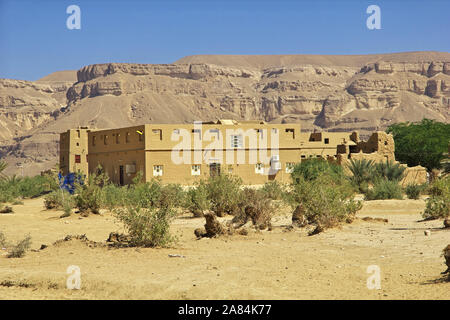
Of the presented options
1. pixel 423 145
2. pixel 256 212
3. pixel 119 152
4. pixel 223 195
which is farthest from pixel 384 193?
pixel 423 145

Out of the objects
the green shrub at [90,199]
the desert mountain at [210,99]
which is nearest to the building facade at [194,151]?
the green shrub at [90,199]

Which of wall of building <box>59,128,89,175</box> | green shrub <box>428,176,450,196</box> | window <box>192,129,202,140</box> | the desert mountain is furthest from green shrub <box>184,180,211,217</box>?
the desert mountain

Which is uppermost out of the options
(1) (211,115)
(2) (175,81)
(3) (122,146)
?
(2) (175,81)

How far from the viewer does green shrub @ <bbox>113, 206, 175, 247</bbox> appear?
38.0 ft

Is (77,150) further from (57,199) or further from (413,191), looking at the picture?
(413,191)

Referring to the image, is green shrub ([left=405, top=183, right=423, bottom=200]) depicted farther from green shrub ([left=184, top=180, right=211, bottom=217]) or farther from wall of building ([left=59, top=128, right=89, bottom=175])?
wall of building ([left=59, top=128, right=89, bottom=175])

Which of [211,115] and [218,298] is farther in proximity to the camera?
[211,115]

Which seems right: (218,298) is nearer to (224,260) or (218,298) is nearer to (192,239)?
(224,260)

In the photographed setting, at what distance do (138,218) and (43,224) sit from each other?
7766mm

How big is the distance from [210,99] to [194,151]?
111198 mm

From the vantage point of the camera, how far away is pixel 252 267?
30.9ft

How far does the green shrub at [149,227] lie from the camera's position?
1159 cm

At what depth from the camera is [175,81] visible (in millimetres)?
148750
